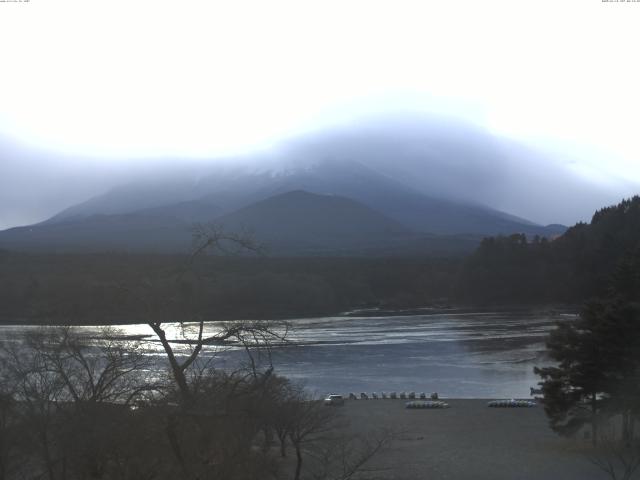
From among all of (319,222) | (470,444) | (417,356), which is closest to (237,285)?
(417,356)

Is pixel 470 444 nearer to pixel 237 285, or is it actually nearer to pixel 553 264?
pixel 237 285

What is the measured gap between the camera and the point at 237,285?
3083 centimetres

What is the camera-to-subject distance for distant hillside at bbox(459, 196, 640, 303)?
47.4 metres

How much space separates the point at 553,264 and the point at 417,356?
26.7m

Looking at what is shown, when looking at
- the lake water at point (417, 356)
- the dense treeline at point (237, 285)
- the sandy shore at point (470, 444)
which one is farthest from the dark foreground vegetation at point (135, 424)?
the lake water at point (417, 356)

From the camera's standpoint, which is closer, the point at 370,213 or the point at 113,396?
the point at 113,396

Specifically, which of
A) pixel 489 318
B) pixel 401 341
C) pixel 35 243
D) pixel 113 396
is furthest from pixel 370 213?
pixel 113 396

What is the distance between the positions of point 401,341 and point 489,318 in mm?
11103

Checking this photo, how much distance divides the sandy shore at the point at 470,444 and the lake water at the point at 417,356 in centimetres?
212

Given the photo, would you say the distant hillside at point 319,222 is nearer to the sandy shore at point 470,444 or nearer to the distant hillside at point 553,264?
the distant hillside at point 553,264

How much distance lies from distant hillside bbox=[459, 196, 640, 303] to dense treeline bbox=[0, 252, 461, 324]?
247cm

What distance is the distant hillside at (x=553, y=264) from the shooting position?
47375mm

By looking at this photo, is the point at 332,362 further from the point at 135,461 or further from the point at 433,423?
the point at 135,461

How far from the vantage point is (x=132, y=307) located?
5078 mm
